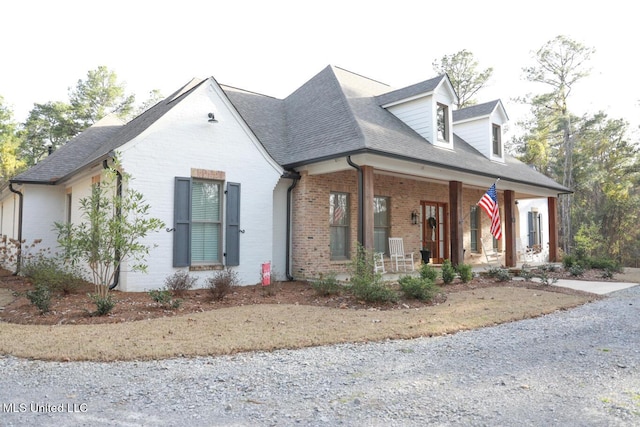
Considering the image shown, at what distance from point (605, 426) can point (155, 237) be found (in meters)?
7.58

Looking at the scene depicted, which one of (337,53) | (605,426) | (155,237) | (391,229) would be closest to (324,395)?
(605,426)

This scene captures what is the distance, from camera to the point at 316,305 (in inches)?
282

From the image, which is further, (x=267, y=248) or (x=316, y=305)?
(x=267, y=248)

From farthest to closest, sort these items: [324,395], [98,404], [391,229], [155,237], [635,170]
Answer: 1. [635,170]
2. [391,229]
3. [155,237]
4. [324,395]
5. [98,404]

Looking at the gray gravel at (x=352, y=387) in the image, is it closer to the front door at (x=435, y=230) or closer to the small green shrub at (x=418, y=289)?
the small green shrub at (x=418, y=289)

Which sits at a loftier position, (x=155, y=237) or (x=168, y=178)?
(x=168, y=178)

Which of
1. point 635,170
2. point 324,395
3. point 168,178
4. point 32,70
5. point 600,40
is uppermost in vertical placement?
point 600,40

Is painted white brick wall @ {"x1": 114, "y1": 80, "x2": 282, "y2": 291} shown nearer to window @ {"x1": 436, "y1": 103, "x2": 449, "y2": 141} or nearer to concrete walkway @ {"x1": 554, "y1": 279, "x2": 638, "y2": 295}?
window @ {"x1": 436, "y1": 103, "x2": 449, "y2": 141}

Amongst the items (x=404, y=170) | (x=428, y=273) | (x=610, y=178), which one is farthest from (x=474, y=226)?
(x=610, y=178)

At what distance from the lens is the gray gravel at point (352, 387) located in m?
2.81

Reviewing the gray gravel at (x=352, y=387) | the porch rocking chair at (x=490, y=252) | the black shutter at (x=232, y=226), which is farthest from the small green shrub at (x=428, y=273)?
the porch rocking chair at (x=490, y=252)

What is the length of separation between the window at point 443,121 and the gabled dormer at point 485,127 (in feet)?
9.94

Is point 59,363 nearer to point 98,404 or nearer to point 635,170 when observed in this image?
point 98,404

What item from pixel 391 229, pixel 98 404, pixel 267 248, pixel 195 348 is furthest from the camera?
pixel 391 229
